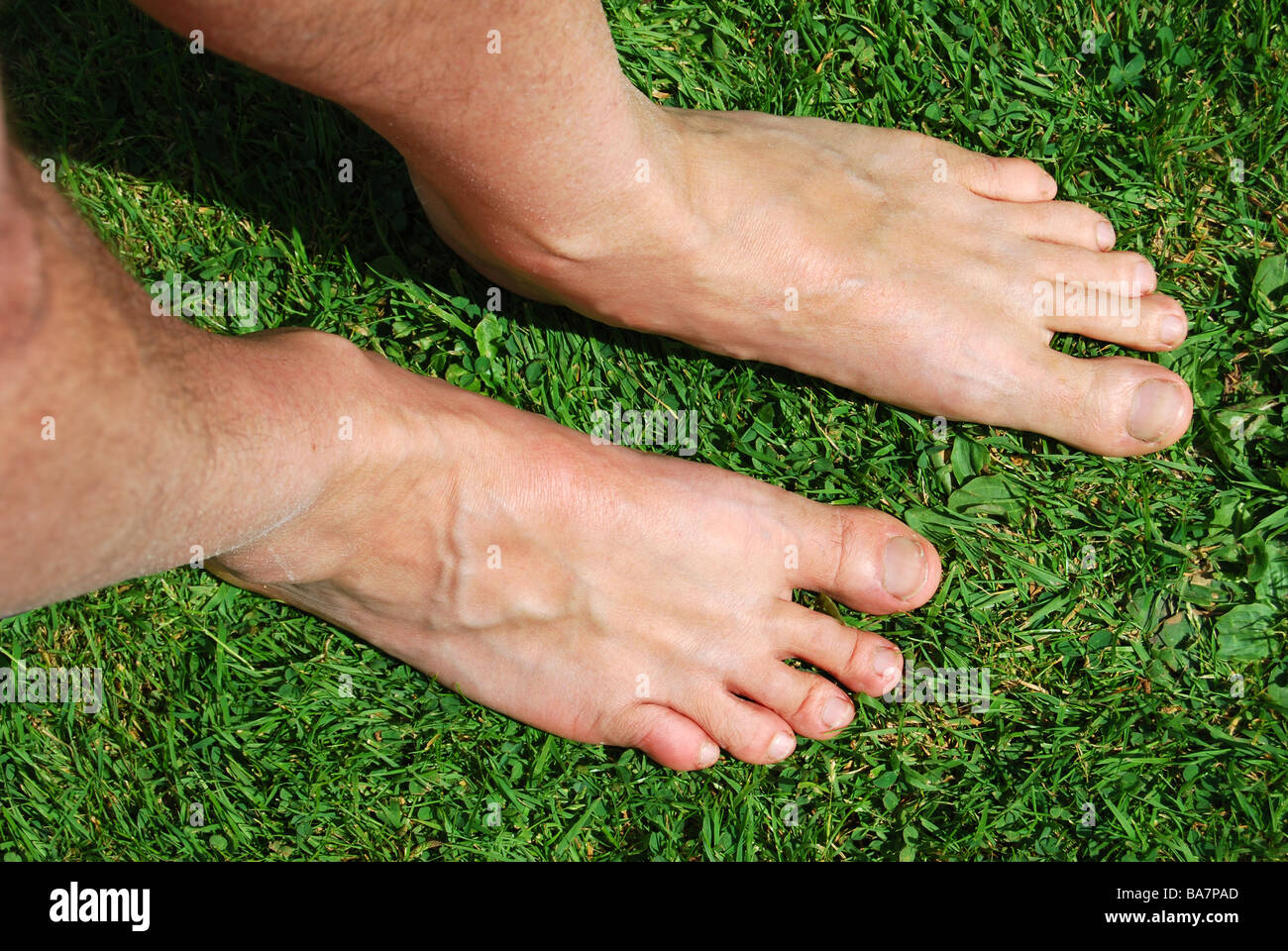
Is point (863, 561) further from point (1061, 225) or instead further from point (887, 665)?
point (1061, 225)

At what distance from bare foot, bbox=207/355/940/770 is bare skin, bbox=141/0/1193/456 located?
14.5 inches

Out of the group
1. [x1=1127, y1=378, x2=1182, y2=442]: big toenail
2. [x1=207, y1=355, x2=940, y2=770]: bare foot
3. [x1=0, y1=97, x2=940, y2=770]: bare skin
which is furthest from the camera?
[x1=1127, y1=378, x2=1182, y2=442]: big toenail

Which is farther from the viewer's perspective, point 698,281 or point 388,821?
point 388,821

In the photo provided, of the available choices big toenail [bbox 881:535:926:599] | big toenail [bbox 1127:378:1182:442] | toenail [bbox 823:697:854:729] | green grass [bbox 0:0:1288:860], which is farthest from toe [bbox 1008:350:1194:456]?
toenail [bbox 823:697:854:729]

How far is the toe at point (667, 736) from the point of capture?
2439 mm

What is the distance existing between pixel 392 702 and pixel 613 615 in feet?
2.18

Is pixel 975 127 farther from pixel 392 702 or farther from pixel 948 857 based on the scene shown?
pixel 392 702

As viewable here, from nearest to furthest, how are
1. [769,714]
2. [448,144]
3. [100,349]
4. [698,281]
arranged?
[100,349] → [448,144] → [698,281] → [769,714]

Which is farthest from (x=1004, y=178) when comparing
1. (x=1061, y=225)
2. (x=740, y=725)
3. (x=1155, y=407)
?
(x=740, y=725)

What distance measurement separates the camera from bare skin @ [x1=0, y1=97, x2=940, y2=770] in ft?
5.40

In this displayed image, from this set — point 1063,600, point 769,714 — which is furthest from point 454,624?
point 1063,600

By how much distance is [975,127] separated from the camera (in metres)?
2.62

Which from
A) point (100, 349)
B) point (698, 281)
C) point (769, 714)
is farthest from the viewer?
point (769, 714)

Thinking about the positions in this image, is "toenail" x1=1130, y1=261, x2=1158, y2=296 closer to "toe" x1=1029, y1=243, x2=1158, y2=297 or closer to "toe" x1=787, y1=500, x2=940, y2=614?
"toe" x1=1029, y1=243, x2=1158, y2=297
